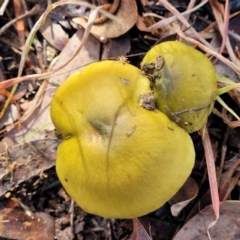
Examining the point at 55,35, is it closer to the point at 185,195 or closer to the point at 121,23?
the point at 121,23

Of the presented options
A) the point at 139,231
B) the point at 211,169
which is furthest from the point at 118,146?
the point at 139,231

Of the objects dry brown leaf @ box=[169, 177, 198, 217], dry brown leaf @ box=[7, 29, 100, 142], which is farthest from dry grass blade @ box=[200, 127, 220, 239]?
dry brown leaf @ box=[7, 29, 100, 142]

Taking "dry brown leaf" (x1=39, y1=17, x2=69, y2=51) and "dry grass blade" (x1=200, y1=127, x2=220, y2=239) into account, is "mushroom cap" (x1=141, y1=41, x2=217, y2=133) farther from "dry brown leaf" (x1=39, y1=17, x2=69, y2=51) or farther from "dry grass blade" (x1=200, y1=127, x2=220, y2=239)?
"dry brown leaf" (x1=39, y1=17, x2=69, y2=51)

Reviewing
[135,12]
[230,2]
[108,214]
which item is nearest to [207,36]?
[230,2]

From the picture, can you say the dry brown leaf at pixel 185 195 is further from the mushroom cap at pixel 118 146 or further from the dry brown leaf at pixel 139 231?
the mushroom cap at pixel 118 146

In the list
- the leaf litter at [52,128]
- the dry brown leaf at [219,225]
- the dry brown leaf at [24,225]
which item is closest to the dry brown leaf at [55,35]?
the leaf litter at [52,128]

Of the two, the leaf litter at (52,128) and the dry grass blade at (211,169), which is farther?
the leaf litter at (52,128)
